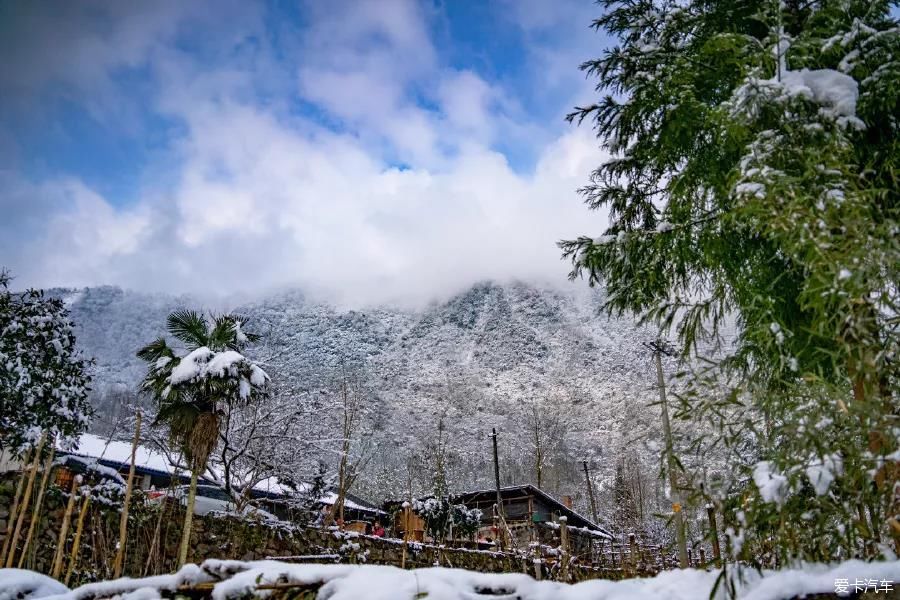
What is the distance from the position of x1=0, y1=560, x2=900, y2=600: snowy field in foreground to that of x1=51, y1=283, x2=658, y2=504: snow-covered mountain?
118ft

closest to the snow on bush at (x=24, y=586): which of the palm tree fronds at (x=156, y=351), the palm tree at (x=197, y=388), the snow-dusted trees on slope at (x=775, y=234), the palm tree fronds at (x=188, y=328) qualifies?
the snow-dusted trees on slope at (x=775, y=234)

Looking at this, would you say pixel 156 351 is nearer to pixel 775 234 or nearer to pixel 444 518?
pixel 775 234

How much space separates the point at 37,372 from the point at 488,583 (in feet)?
33.3

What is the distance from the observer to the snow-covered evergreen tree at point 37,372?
8625 millimetres

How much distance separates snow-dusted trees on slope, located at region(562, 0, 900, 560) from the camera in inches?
102

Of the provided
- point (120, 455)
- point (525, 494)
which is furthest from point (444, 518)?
point (120, 455)

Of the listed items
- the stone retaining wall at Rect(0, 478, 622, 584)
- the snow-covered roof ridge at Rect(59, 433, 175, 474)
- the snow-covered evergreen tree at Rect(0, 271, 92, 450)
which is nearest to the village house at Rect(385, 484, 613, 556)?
the snow-covered roof ridge at Rect(59, 433, 175, 474)

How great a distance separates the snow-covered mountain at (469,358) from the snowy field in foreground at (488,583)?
3601 cm

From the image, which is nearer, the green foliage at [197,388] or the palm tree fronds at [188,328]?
the green foliage at [197,388]

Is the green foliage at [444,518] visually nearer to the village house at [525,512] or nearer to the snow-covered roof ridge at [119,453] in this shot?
the village house at [525,512]

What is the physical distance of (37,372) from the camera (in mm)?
8922

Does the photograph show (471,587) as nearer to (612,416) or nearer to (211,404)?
(211,404)

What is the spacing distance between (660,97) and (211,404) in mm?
8066

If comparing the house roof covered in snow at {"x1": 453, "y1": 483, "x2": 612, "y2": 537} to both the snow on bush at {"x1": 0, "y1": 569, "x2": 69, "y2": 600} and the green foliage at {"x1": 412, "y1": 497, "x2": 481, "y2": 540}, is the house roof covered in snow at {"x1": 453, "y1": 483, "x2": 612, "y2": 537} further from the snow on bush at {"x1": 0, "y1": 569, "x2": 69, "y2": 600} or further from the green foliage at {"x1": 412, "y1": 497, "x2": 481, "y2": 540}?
the snow on bush at {"x1": 0, "y1": 569, "x2": 69, "y2": 600}
